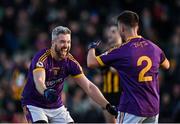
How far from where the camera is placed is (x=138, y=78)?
10148mm

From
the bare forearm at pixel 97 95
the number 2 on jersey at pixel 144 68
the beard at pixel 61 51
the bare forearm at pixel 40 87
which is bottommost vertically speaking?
the bare forearm at pixel 97 95

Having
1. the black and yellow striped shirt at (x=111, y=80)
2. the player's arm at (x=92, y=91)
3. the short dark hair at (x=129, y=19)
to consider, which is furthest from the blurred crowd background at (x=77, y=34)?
the short dark hair at (x=129, y=19)

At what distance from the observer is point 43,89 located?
10586 mm

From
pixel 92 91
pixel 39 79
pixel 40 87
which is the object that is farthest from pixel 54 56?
pixel 92 91

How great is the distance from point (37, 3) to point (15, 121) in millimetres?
5036

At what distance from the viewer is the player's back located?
10.1 m

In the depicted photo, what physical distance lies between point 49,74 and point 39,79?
0.42 metres

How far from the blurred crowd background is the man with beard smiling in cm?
542

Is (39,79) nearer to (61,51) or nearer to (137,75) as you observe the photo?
(61,51)

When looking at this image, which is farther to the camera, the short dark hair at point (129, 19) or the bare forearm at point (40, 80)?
the bare forearm at point (40, 80)

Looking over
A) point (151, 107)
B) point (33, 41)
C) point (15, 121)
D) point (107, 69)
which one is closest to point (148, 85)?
point (151, 107)

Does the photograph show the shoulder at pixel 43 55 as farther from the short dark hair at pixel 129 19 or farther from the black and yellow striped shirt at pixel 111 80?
the black and yellow striped shirt at pixel 111 80

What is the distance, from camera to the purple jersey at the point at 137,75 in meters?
10.1

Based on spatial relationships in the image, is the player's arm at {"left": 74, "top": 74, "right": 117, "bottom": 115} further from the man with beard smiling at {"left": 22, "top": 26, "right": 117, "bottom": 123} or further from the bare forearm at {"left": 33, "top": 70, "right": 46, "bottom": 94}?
the bare forearm at {"left": 33, "top": 70, "right": 46, "bottom": 94}
